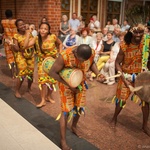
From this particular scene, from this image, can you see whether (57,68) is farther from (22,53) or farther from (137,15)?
(137,15)

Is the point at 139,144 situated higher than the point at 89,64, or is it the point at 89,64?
the point at 89,64

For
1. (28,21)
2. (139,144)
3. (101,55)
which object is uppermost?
(28,21)

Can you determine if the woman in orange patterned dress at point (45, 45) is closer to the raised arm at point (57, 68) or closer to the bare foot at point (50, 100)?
the bare foot at point (50, 100)

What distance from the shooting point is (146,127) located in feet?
9.82

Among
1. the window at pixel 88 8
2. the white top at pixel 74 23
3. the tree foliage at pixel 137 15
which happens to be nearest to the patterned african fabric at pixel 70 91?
the tree foliage at pixel 137 15

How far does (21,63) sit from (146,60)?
2.30 meters

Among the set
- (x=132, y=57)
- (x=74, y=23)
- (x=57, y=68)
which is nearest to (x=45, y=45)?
(x=57, y=68)

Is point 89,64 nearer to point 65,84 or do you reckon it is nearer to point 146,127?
point 65,84

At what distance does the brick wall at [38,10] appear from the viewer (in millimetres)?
6676

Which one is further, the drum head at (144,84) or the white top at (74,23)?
the white top at (74,23)

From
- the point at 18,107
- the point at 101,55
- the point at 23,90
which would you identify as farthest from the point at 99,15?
the point at 18,107

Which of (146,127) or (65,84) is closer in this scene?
(65,84)

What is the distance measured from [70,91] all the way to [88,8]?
7875 millimetres

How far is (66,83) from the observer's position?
2.30m
